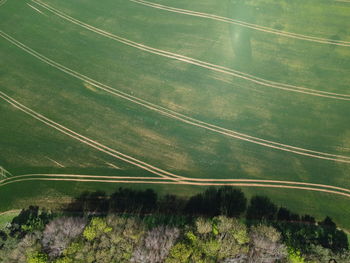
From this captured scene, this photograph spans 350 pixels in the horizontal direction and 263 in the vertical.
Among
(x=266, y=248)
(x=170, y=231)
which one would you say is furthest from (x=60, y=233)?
(x=266, y=248)

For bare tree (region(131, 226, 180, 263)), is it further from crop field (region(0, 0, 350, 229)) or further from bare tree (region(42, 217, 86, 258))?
bare tree (region(42, 217, 86, 258))

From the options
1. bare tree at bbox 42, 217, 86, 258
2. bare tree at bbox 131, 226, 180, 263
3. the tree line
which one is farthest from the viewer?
bare tree at bbox 42, 217, 86, 258

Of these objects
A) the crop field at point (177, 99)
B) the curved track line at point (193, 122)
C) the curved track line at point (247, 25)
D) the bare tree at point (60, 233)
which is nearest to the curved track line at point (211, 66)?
the crop field at point (177, 99)

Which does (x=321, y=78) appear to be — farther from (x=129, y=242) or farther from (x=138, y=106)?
(x=129, y=242)

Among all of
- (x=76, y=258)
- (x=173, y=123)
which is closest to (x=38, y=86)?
(x=173, y=123)

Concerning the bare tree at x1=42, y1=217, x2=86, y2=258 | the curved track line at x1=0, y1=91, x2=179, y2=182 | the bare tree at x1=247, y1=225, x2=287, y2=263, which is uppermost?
the curved track line at x1=0, y1=91, x2=179, y2=182

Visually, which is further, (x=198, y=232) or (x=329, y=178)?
(x=329, y=178)

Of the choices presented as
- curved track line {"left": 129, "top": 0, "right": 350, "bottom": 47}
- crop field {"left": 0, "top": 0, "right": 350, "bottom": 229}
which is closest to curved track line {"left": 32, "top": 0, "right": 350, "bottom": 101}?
crop field {"left": 0, "top": 0, "right": 350, "bottom": 229}

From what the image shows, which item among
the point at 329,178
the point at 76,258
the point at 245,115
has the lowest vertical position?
the point at 76,258
